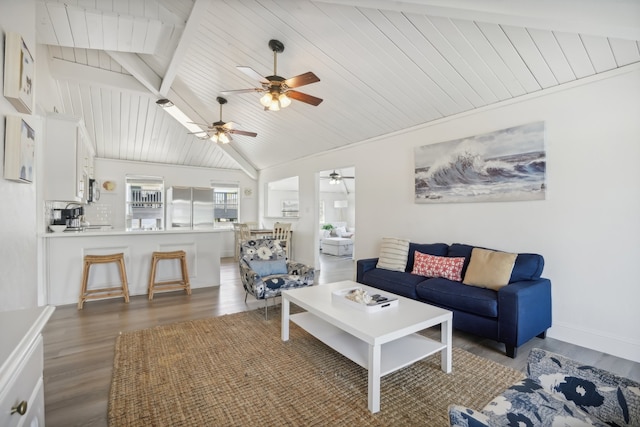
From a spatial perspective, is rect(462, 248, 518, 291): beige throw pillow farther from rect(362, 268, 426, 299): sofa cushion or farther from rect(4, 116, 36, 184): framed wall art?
rect(4, 116, 36, 184): framed wall art

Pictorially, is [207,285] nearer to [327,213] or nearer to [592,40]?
[592,40]

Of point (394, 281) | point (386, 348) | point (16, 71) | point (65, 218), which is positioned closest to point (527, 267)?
point (394, 281)

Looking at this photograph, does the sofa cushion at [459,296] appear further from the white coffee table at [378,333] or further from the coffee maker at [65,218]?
the coffee maker at [65,218]

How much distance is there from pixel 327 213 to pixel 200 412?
9795 millimetres

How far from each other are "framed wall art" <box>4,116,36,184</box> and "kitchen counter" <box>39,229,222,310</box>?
2551mm

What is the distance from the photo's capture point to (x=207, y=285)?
4805 mm

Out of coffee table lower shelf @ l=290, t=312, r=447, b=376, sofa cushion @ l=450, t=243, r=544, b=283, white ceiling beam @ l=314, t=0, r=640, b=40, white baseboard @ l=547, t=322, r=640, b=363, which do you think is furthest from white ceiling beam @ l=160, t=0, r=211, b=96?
white baseboard @ l=547, t=322, r=640, b=363

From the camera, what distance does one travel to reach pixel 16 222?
5.90 ft

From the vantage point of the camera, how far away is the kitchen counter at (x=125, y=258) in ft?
12.6

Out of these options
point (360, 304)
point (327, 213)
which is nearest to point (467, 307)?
point (360, 304)

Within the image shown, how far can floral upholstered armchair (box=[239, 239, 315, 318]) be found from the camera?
132 inches

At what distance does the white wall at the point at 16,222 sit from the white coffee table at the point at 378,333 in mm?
1873

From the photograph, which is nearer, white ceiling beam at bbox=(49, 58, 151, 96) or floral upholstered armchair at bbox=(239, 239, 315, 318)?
floral upholstered armchair at bbox=(239, 239, 315, 318)

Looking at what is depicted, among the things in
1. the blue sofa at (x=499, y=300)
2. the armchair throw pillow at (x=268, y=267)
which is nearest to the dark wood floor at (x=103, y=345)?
the blue sofa at (x=499, y=300)
